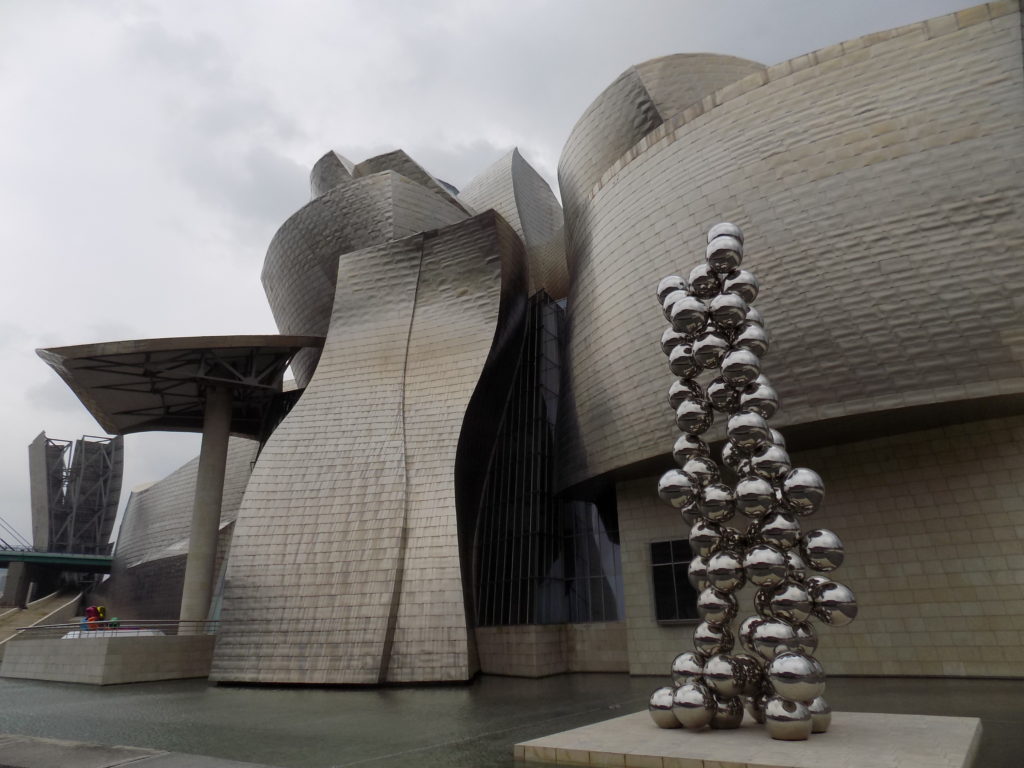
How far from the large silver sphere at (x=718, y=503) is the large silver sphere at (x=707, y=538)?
0.35ft

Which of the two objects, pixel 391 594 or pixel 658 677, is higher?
pixel 391 594

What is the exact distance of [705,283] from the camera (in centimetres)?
750

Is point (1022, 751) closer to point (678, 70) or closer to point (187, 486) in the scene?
point (678, 70)

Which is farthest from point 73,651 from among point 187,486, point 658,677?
point 187,486

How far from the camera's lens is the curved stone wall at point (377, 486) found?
→ 46.1 feet

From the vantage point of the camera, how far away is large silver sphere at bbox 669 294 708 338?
7.23 meters

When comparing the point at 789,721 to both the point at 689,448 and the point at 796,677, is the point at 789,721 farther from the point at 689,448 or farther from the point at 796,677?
the point at 689,448

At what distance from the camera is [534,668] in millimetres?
15633

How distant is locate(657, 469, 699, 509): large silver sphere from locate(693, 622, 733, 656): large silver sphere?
1.26 m

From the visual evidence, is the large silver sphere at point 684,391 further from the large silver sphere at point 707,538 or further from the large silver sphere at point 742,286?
the large silver sphere at point 707,538

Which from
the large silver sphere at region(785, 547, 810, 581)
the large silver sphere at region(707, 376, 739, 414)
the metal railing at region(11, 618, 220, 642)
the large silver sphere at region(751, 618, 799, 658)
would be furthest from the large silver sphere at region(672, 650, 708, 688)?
Result: the metal railing at region(11, 618, 220, 642)

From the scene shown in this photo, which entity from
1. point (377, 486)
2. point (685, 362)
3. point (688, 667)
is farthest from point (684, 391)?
point (377, 486)

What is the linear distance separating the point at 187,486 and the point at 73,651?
16992mm

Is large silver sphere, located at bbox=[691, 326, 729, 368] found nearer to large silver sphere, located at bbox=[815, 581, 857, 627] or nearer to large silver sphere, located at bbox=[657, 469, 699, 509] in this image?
large silver sphere, located at bbox=[657, 469, 699, 509]
